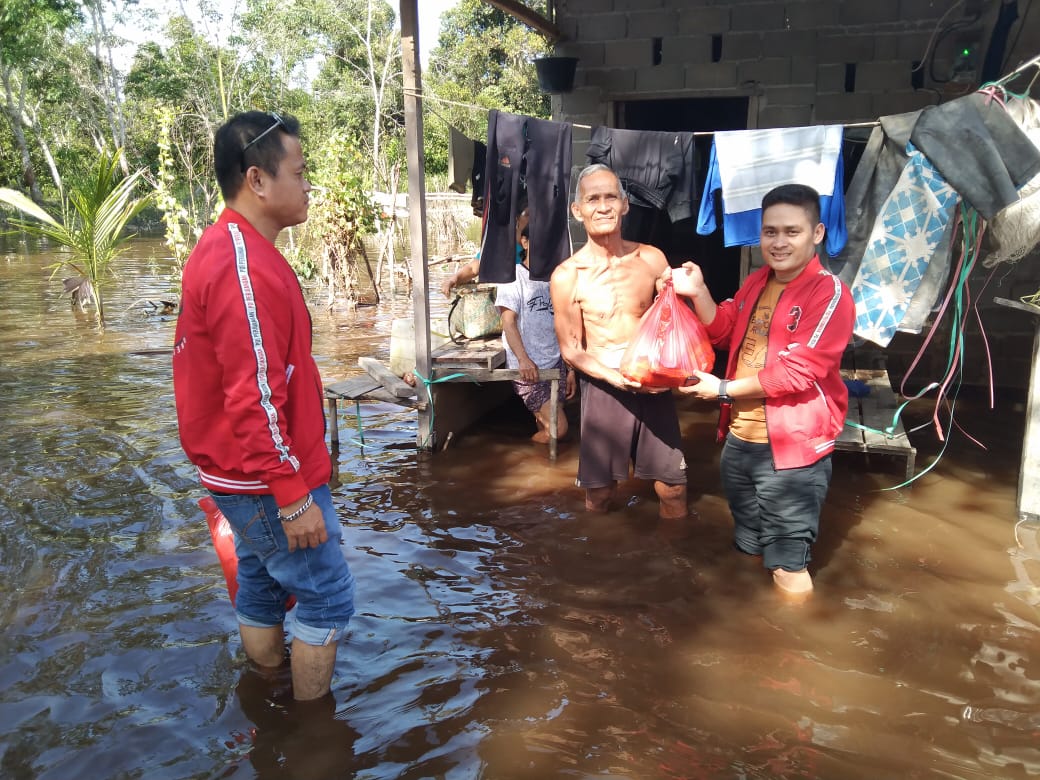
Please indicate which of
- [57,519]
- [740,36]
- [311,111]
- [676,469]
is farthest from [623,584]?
[311,111]

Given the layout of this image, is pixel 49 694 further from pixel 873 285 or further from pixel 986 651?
pixel 873 285

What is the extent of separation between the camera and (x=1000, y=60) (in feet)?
20.6

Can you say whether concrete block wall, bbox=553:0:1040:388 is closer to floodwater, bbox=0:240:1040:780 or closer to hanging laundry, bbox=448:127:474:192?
floodwater, bbox=0:240:1040:780

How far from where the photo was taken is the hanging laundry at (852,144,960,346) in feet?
14.1

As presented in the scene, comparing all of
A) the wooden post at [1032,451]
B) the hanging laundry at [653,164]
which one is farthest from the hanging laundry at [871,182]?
the hanging laundry at [653,164]

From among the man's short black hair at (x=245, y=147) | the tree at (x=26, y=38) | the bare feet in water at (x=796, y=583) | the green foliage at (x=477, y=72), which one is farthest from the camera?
the green foliage at (x=477, y=72)

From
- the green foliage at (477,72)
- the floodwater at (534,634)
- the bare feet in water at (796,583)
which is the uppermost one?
the green foliage at (477,72)

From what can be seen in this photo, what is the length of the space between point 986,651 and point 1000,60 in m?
5.14

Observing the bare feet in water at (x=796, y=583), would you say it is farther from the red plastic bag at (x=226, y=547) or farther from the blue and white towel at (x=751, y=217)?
the red plastic bag at (x=226, y=547)

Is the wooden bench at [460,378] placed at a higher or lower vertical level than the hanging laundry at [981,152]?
lower

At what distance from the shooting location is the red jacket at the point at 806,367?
3271mm

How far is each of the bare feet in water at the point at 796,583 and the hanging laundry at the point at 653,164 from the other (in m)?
2.60

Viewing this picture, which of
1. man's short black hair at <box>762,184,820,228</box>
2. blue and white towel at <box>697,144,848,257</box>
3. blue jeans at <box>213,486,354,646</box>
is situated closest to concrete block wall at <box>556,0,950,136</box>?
blue and white towel at <box>697,144,848,257</box>

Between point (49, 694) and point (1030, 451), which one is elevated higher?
point (1030, 451)
